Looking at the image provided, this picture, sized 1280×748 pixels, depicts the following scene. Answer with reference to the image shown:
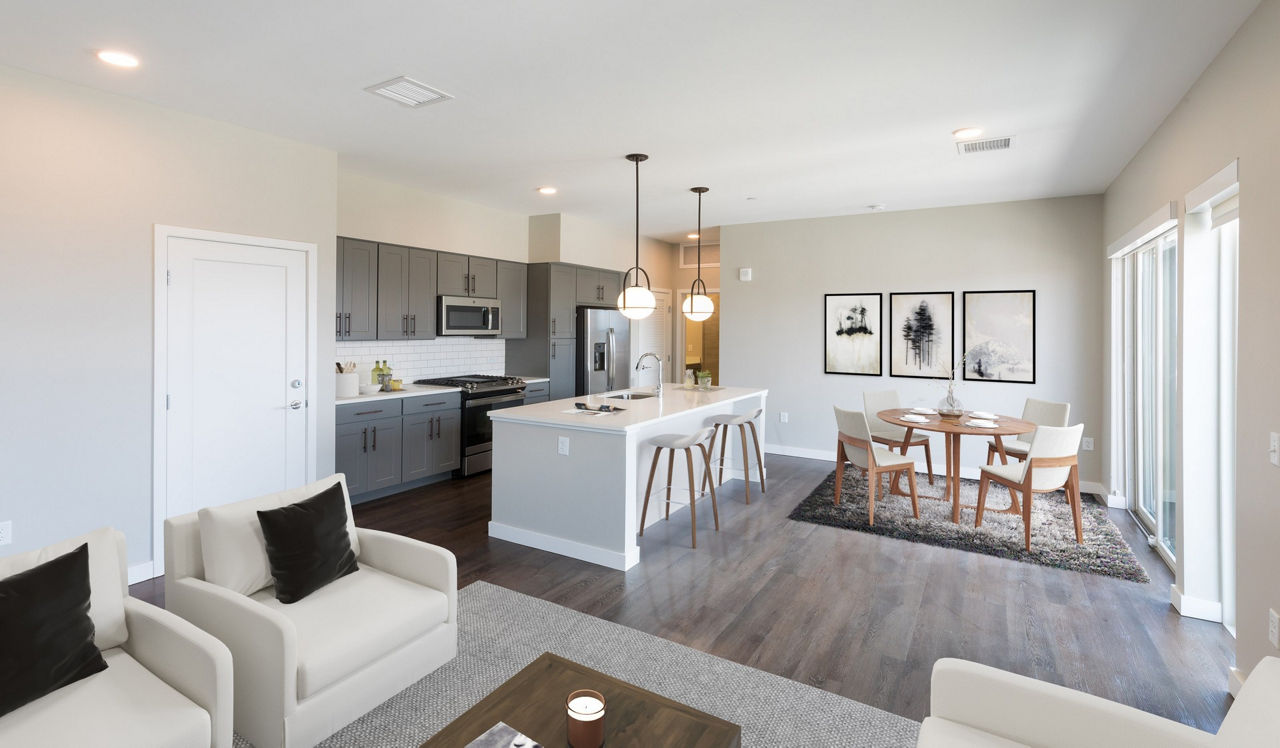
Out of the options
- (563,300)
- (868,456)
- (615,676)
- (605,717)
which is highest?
(563,300)

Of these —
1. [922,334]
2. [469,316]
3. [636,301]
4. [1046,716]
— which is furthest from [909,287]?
[1046,716]

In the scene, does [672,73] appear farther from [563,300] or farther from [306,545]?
[563,300]

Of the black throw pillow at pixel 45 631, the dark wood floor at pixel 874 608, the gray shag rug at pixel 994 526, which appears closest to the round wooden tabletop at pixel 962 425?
the gray shag rug at pixel 994 526

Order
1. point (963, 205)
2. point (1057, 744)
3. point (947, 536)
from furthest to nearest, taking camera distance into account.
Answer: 1. point (963, 205)
2. point (947, 536)
3. point (1057, 744)

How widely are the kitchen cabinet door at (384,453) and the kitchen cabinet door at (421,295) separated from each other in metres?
0.88

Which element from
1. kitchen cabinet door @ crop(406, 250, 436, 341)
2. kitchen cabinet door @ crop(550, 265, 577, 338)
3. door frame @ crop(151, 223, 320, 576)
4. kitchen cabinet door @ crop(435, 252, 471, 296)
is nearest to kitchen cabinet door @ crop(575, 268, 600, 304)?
kitchen cabinet door @ crop(550, 265, 577, 338)

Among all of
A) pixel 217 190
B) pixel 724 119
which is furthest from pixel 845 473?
pixel 217 190

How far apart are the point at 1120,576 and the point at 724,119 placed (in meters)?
3.47

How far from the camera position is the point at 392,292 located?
5.44 meters

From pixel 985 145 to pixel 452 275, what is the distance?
447 centimetres

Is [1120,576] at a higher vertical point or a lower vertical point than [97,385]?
lower

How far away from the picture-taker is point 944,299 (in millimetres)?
6160

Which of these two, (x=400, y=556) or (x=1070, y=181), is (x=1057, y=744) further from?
(x=1070, y=181)

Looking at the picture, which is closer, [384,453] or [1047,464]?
[1047,464]
